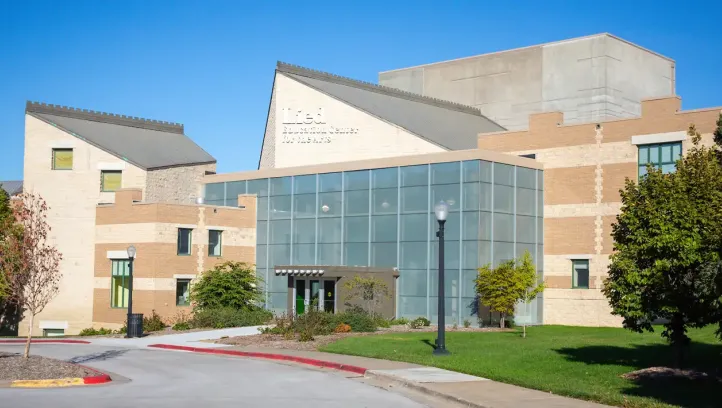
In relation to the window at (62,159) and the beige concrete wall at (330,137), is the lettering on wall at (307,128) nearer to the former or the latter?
the beige concrete wall at (330,137)

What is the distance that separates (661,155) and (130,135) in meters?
32.4

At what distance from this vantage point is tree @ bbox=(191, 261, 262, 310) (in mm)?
45250

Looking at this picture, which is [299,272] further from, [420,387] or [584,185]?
[420,387]

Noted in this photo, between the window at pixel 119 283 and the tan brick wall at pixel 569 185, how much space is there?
2257 cm

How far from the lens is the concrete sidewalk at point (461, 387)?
56.4 feet

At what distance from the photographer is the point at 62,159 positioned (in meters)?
52.0

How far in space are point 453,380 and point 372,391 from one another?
2118 millimetres

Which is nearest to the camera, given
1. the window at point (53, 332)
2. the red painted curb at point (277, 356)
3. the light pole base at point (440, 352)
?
the red painted curb at point (277, 356)

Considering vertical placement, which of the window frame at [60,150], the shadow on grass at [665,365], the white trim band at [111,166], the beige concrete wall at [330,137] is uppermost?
the beige concrete wall at [330,137]

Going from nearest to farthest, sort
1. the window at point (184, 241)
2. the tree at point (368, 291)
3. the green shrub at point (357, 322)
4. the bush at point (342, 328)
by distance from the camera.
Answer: the bush at point (342, 328)
the green shrub at point (357, 322)
the tree at point (368, 291)
the window at point (184, 241)

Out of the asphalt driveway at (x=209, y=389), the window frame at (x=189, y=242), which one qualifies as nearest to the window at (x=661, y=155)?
the asphalt driveway at (x=209, y=389)

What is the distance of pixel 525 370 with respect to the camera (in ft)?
71.7

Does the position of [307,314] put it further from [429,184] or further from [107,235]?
[107,235]

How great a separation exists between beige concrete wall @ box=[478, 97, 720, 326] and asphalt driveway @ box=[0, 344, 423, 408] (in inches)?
839
